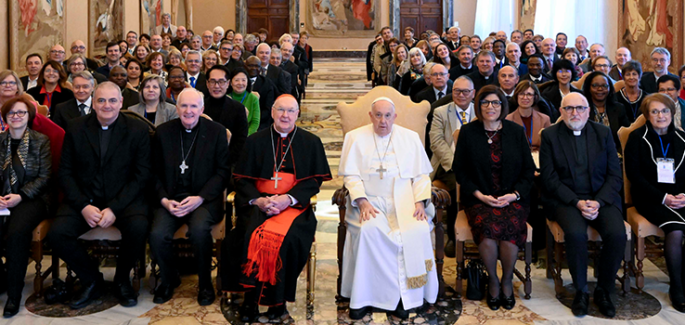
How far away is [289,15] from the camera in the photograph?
73.7 feet

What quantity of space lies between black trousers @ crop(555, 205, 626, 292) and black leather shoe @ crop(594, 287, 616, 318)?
0.04m

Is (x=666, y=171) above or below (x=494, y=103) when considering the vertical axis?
below

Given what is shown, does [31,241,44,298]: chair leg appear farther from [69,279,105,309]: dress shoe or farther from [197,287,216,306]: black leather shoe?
[197,287,216,306]: black leather shoe

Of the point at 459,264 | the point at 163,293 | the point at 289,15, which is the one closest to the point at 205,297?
the point at 163,293

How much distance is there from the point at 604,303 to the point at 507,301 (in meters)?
0.61

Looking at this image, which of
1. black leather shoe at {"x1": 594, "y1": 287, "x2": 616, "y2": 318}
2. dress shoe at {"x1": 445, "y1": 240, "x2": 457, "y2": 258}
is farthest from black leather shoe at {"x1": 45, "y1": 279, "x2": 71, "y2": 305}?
black leather shoe at {"x1": 594, "y1": 287, "x2": 616, "y2": 318}

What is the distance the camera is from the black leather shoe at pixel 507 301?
438 centimetres

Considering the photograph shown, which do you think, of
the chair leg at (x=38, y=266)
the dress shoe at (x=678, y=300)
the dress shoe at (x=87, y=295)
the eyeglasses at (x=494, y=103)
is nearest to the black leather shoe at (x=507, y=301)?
the dress shoe at (x=678, y=300)

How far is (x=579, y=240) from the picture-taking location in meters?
4.36

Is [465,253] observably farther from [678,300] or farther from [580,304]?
[678,300]

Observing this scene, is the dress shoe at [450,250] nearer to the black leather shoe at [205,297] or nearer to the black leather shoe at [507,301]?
the black leather shoe at [507,301]

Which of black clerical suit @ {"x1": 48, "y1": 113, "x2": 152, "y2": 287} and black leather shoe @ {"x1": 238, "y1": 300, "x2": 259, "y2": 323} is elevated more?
black clerical suit @ {"x1": 48, "y1": 113, "x2": 152, "y2": 287}

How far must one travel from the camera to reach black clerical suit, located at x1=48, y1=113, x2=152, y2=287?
4.38m

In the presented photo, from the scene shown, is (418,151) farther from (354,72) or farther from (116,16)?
(354,72)
